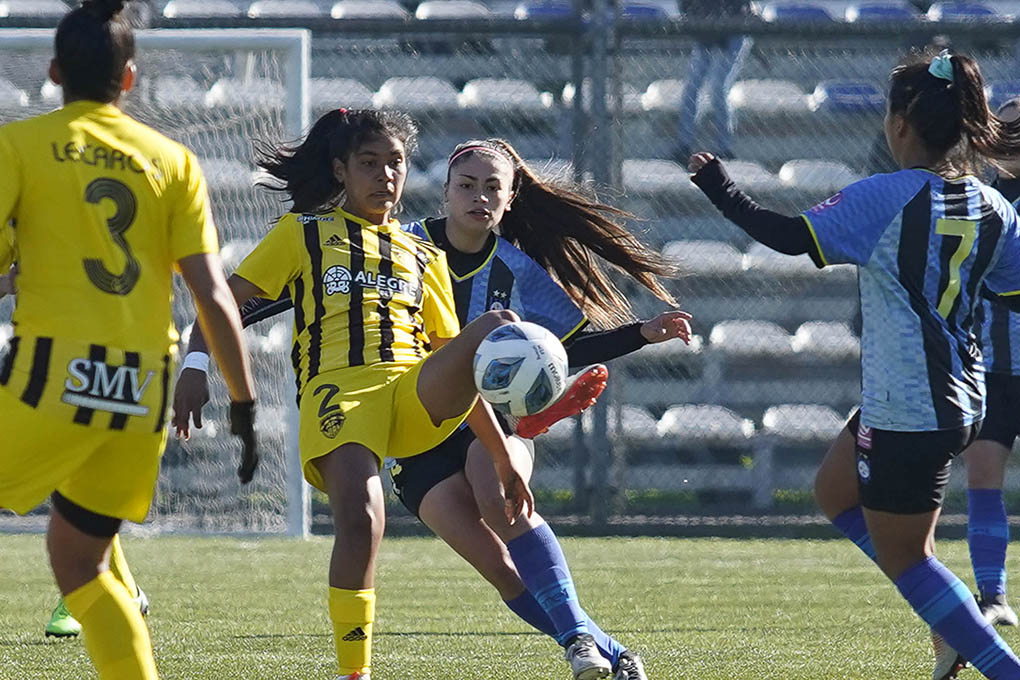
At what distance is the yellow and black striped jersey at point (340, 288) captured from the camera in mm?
4336

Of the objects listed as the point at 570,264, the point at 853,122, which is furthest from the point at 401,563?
the point at 853,122

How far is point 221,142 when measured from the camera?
979 cm

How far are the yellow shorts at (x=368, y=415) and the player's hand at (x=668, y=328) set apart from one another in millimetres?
748

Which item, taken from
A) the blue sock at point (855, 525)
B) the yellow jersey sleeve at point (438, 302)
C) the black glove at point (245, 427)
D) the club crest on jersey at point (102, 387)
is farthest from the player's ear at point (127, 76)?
the blue sock at point (855, 525)

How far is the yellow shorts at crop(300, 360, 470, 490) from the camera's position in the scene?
4.17 metres

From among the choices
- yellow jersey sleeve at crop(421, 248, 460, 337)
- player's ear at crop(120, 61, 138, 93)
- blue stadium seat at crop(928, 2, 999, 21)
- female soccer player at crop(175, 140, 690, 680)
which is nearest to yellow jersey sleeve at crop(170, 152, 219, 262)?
player's ear at crop(120, 61, 138, 93)

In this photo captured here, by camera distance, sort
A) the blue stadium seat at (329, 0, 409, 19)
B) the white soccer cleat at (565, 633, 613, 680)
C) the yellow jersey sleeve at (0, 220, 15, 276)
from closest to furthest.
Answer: the yellow jersey sleeve at (0, 220, 15, 276), the white soccer cleat at (565, 633, 613, 680), the blue stadium seat at (329, 0, 409, 19)

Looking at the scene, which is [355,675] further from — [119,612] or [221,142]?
[221,142]

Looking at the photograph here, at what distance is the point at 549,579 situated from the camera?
4.55 metres

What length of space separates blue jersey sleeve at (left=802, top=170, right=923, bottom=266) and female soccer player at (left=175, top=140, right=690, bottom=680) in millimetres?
793

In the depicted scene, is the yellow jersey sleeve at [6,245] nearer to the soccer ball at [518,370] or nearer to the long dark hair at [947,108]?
the soccer ball at [518,370]

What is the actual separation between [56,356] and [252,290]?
122cm

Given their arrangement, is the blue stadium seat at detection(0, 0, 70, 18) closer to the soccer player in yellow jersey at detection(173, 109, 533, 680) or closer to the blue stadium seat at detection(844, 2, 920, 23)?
the blue stadium seat at detection(844, 2, 920, 23)

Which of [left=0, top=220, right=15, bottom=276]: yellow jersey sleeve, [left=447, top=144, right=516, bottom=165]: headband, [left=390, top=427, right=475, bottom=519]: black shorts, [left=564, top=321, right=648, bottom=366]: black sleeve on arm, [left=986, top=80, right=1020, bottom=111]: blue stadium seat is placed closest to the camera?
[left=0, top=220, right=15, bottom=276]: yellow jersey sleeve
